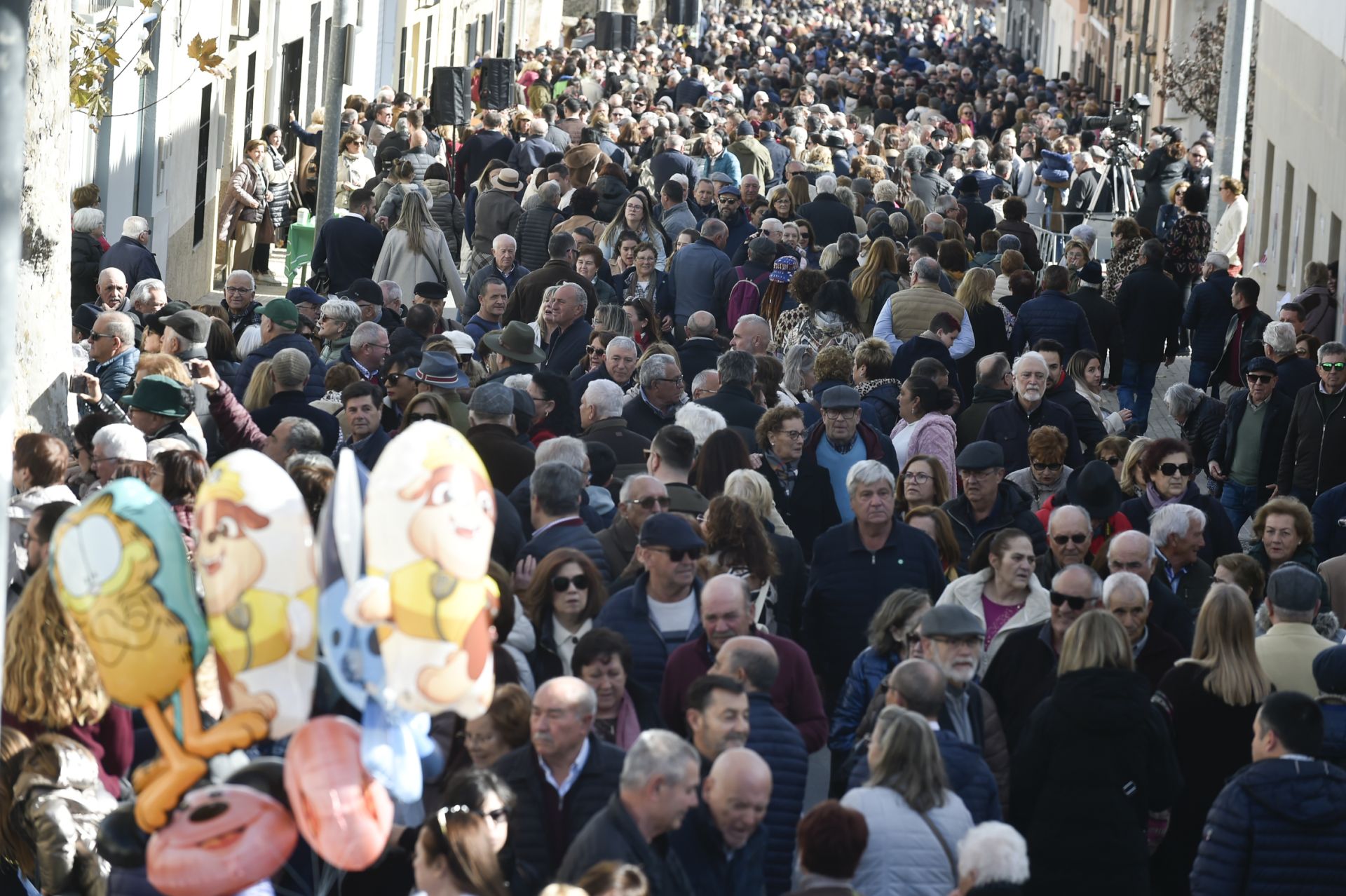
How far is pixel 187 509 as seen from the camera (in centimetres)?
827

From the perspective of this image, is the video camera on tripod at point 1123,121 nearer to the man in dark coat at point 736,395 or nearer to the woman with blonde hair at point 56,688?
the man in dark coat at point 736,395

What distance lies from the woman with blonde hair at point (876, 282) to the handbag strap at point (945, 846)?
28.3 ft

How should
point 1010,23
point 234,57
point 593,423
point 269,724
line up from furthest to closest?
point 1010,23 → point 234,57 → point 593,423 → point 269,724

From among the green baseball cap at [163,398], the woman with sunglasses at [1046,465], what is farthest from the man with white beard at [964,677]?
the green baseball cap at [163,398]

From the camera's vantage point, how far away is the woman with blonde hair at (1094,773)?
6984 millimetres

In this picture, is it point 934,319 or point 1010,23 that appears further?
point 1010,23

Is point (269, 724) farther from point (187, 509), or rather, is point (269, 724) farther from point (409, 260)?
point (409, 260)

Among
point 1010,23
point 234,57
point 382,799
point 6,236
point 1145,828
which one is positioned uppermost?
point 1010,23

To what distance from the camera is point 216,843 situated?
4895 millimetres

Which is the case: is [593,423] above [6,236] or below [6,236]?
below

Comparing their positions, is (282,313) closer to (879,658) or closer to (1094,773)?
(879,658)

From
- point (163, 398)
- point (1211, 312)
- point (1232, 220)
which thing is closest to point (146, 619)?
point (163, 398)

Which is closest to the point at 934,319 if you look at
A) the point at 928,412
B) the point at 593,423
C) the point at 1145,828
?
the point at 928,412

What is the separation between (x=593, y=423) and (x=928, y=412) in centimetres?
170
